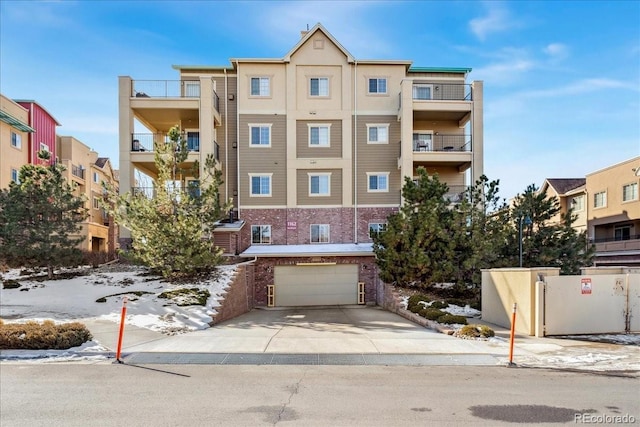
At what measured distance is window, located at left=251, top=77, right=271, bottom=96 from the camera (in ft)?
97.9

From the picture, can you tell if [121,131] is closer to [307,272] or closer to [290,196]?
[290,196]

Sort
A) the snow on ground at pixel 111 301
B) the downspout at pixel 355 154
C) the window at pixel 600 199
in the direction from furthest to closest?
the window at pixel 600 199
the downspout at pixel 355 154
the snow on ground at pixel 111 301

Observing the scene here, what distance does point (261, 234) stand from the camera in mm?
29516

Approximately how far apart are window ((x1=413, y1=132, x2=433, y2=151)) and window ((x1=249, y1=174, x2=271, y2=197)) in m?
9.62

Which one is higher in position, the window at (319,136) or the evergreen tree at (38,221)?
the window at (319,136)

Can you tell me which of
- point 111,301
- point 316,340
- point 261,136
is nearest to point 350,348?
point 316,340

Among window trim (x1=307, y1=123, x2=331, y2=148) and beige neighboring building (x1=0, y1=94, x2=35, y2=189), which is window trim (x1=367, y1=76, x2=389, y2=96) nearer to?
window trim (x1=307, y1=123, x2=331, y2=148)

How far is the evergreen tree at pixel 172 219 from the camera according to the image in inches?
752

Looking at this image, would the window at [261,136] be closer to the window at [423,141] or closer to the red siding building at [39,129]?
the window at [423,141]

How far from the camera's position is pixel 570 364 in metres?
10.3

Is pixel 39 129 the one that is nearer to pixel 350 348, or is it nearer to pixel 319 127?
pixel 319 127

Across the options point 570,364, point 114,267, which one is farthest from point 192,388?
point 114,267

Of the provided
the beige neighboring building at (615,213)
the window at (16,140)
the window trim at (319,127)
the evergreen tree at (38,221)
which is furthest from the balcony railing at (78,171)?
the beige neighboring building at (615,213)

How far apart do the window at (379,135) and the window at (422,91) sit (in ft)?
10.5
